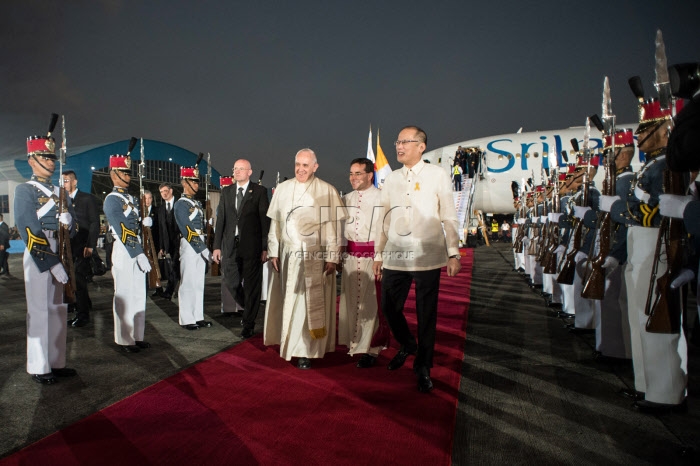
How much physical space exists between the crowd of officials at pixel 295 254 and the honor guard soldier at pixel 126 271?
1 centimetres

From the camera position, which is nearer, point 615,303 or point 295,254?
point 615,303

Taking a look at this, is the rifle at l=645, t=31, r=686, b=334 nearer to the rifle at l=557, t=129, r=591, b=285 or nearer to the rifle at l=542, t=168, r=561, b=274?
the rifle at l=557, t=129, r=591, b=285

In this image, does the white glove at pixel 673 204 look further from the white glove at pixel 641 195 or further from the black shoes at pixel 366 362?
the black shoes at pixel 366 362

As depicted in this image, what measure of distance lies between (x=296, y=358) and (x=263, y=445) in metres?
1.96

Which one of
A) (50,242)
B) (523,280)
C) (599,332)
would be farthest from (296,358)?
(523,280)

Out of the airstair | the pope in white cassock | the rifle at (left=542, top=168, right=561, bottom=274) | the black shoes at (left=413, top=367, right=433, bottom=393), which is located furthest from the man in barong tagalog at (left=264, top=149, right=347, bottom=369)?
the airstair

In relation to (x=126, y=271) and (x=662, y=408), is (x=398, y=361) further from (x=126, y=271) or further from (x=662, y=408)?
(x=126, y=271)

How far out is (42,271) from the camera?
3.89 meters

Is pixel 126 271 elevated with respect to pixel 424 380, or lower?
elevated

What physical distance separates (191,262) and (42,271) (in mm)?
2397

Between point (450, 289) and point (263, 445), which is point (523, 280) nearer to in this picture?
point (450, 289)

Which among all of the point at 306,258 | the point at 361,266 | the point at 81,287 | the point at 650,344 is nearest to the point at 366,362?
the point at 361,266

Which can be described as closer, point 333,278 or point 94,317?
point 333,278

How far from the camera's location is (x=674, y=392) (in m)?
3.14
